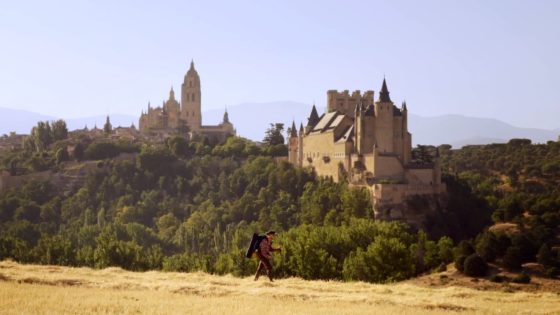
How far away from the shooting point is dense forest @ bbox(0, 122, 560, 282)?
36.6 metres

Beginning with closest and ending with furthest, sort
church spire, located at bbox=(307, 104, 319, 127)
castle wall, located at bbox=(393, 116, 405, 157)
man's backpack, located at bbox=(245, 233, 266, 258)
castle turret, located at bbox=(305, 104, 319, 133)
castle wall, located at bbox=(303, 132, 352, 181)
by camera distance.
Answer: man's backpack, located at bbox=(245, 233, 266, 258) < castle wall, located at bbox=(393, 116, 405, 157) < castle wall, located at bbox=(303, 132, 352, 181) < castle turret, located at bbox=(305, 104, 319, 133) < church spire, located at bbox=(307, 104, 319, 127)

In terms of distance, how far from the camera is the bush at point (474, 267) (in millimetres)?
33562

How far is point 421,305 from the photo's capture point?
Answer: 16.6 metres

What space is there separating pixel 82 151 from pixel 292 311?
87.7m

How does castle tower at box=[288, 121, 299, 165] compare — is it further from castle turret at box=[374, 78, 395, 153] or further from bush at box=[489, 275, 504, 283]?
bush at box=[489, 275, 504, 283]

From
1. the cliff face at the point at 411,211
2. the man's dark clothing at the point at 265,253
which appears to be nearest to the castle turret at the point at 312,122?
the cliff face at the point at 411,211

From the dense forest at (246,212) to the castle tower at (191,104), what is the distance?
19679 mm

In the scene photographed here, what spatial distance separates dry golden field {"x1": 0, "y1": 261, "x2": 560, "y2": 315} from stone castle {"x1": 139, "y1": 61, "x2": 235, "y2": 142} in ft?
322

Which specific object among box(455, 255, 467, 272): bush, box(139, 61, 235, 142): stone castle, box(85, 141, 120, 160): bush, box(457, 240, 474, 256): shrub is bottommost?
box(455, 255, 467, 272): bush

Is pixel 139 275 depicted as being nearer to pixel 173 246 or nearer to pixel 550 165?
pixel 173 246

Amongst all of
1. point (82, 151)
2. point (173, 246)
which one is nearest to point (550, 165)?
point (173, 246)

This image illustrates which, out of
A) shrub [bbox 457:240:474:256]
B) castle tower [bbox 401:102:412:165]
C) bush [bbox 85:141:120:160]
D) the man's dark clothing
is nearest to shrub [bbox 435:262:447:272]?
shrub [bbox 457:240:474:256]

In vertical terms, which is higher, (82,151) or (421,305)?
(82,151)

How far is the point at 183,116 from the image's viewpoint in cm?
12350
